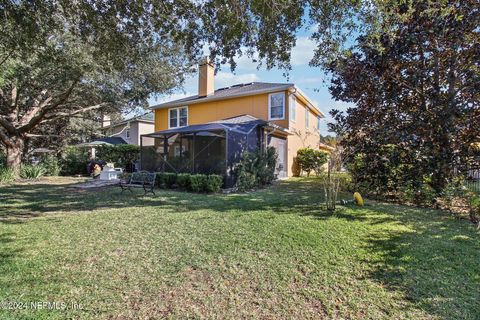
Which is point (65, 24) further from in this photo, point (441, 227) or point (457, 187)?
point (457, 187)

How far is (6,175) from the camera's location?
1485 cm

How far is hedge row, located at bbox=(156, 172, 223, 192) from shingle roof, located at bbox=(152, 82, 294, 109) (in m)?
7.46

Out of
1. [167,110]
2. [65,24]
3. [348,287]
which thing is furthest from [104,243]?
[167,110]

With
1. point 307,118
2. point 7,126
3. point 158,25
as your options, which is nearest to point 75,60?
point 158,25

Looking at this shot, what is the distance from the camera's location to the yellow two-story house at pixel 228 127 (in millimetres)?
12320

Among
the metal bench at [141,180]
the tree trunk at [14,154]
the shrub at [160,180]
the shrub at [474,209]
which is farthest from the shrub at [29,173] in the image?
the shrub at [474,209]

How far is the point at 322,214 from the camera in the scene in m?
6.77

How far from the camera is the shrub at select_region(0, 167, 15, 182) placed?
14672mm

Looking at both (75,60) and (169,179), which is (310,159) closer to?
(169,179)

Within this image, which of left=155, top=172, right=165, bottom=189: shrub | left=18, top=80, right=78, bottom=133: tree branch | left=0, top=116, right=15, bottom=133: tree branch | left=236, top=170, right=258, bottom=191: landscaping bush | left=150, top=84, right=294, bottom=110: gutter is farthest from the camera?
left=150, top=84, right=294, bottom=110: gutter

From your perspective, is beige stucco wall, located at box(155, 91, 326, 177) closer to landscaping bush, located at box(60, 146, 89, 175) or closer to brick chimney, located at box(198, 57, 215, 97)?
brick chimney, located at box(198, 57, 215, 97)

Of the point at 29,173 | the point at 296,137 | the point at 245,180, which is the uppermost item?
the point at 296,137

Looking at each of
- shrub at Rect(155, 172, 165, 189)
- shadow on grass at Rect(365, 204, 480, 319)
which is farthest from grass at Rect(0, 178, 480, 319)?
shrub at Rect(155, 172, 165, 189)

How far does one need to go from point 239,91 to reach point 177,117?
218 inches
